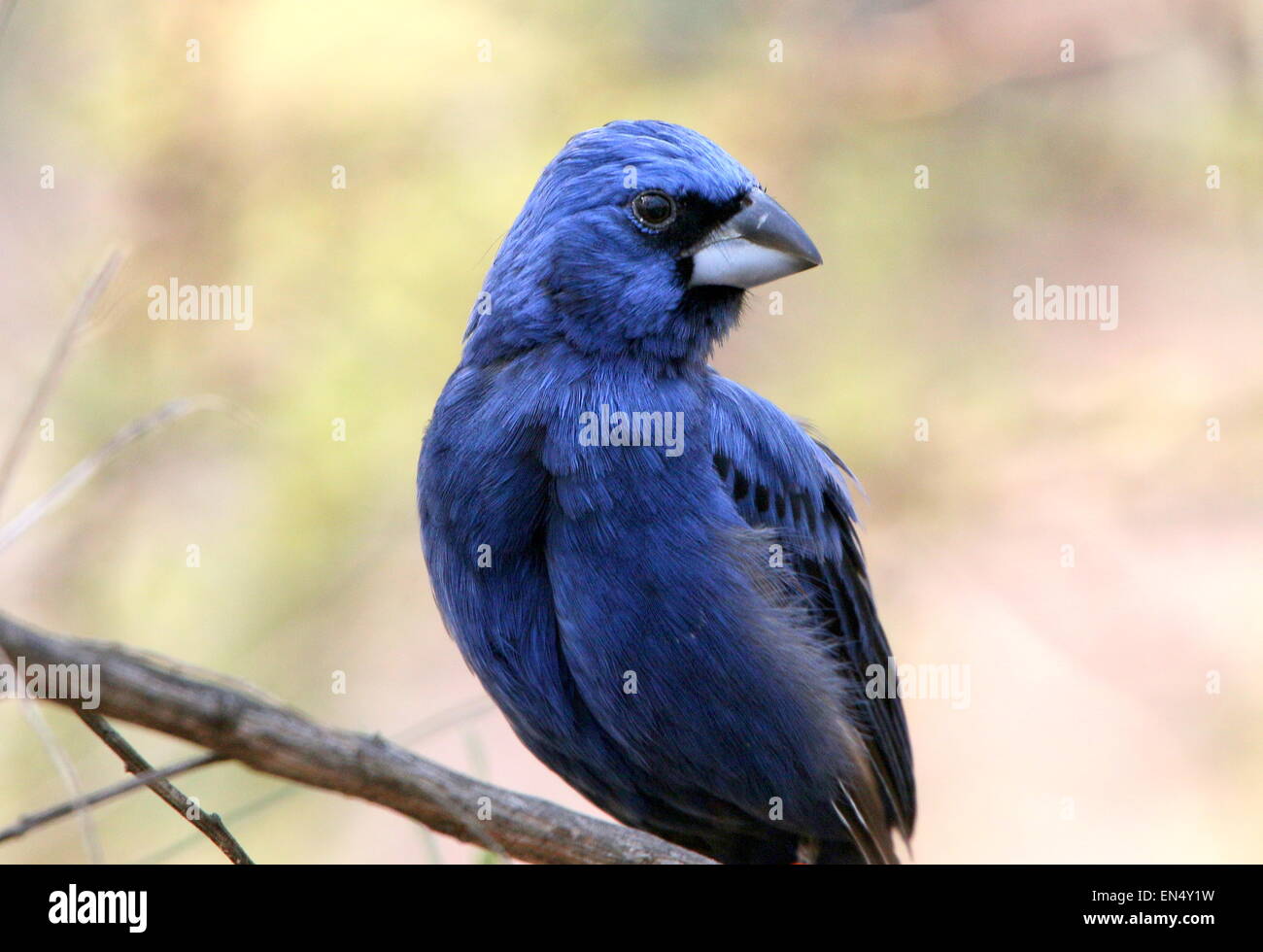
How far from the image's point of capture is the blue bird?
352cm

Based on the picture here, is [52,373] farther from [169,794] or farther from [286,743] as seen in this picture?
[286,743]

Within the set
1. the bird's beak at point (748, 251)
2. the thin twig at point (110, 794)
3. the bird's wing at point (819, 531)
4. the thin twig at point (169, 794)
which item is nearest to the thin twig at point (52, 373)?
the thin twig at point (169, 794)

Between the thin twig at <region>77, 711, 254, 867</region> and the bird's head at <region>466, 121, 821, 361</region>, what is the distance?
5.68 ft

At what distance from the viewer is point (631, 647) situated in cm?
348

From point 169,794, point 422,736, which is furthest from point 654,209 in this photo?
point 169,794

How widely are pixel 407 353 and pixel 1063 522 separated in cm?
323

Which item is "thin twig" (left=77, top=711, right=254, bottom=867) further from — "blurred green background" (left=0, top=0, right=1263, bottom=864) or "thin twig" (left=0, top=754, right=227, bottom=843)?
"blurred green background" (left=0, top=0, right=1263, bottom=864)

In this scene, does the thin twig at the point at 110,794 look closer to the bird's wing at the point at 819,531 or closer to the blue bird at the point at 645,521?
the blue bird at the point at 645,521

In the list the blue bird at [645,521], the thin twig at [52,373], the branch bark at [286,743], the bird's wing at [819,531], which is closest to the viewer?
the branch bark at [286,743]

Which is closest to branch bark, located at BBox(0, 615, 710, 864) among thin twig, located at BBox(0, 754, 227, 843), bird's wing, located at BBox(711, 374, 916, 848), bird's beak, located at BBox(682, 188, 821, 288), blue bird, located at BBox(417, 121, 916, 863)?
thin twig, located at BBox(0, 754, 227, 843)

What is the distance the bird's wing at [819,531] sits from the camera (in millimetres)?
3877

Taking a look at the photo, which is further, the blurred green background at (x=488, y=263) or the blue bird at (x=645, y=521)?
the blurred green background at (x=488, y=263)

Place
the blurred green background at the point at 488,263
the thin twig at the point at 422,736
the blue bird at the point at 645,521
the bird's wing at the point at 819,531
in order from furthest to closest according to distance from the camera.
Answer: the blurred green background at the point at 488,263 < the bird's wing at the point at 819,531 < the blue bird at the point at 645,521 < the thin twig at the point at 422,736
